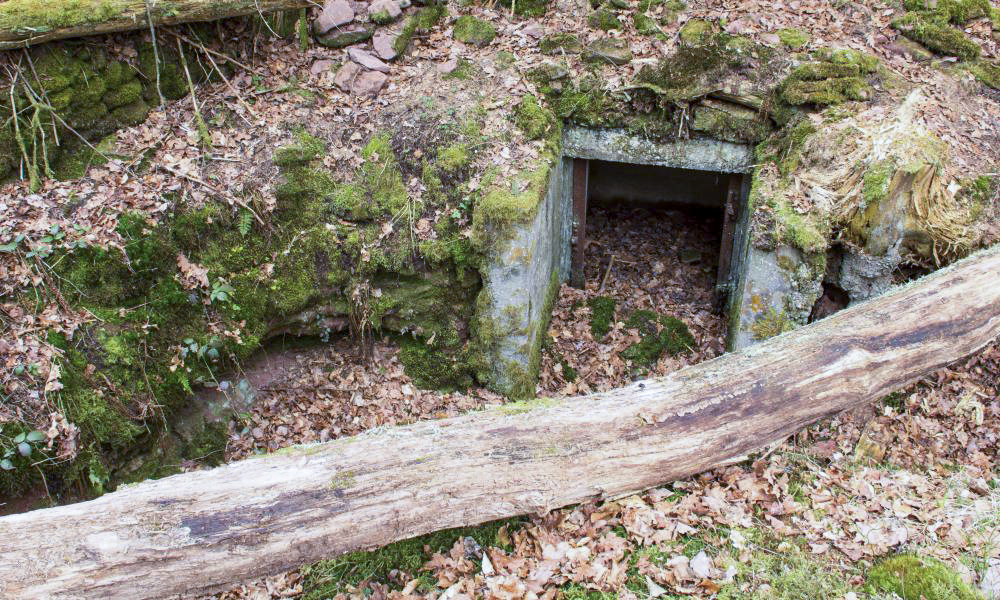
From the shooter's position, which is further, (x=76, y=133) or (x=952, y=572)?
(x=76, y=133)

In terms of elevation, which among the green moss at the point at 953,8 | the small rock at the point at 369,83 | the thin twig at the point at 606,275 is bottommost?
the thin twig at the point at 606,275

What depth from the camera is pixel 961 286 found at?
5.18 metres

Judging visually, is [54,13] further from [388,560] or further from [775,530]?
[775,530]

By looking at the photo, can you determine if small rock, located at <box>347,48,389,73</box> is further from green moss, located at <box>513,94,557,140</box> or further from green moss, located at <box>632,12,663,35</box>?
green moss, located at <box>632,12,663,35</box>

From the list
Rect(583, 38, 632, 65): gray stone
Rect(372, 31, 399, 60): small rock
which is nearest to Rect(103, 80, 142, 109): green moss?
Rect(372, 31, 399, 60): small rock

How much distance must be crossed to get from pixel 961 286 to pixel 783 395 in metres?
2.03

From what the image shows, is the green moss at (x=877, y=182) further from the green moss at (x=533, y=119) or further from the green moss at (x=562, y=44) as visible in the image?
the green moss at (x=562, y=44)

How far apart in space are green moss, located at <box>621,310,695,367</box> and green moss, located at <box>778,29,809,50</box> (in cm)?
331

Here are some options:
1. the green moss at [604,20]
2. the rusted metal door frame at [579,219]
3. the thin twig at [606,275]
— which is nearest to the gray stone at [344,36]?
the green moss at [604,20]

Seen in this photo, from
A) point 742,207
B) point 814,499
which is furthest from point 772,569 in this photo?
point 742,207

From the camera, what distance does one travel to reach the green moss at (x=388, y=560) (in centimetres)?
407

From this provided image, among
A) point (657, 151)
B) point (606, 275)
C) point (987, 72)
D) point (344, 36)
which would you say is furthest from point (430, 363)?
point (987, 72)

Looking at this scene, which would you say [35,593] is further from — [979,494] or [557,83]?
[557,83]

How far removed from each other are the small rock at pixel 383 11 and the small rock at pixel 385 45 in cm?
15
